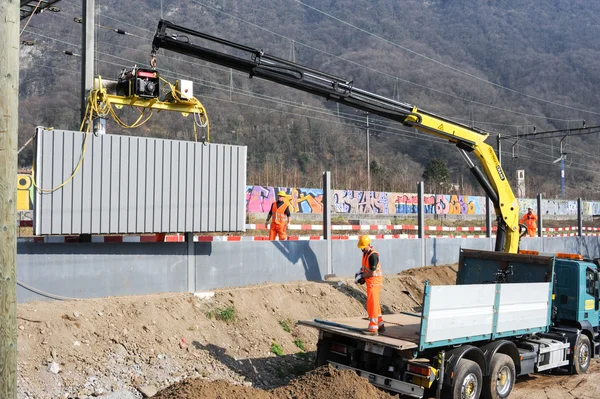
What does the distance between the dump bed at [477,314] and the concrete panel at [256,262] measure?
2771 millimetres

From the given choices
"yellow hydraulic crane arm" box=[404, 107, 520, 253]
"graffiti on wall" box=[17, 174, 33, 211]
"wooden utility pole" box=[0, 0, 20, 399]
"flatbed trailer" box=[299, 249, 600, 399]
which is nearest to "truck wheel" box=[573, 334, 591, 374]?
"flatbed trailer" box=[299, 249, 600, 399]

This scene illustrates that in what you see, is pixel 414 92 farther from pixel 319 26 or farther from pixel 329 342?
pixel 329 342

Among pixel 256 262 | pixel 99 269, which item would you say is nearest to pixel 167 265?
pixel 99 269

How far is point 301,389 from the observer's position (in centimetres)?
862

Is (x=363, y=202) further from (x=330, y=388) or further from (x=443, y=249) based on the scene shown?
(x=330, y=388)

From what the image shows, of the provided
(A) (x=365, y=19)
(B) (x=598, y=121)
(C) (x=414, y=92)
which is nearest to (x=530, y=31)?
(A) (x=365, y=19)

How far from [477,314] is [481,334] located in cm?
41

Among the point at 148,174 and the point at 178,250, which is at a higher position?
the point at 148,174

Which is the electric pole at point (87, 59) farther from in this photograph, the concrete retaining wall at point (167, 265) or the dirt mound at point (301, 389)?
the dirt mound at point (301, 389)

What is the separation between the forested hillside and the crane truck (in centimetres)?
1376

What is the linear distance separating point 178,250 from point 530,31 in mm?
179653

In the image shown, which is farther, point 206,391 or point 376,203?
point 376,203

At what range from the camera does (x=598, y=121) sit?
398 feet

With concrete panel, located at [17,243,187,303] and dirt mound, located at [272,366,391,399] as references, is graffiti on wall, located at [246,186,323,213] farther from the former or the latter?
dirt mound, located at [272,366,391,399]
